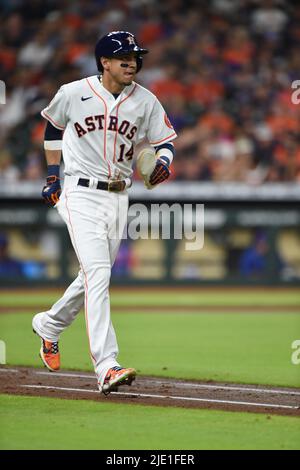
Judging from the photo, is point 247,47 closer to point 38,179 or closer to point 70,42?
point 70,42

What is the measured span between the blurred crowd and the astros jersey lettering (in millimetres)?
10862

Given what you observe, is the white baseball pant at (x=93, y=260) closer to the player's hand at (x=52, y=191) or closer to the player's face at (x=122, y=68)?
the player's hand at (x=52, y=191)

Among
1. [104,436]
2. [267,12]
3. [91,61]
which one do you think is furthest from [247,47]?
[104,436]

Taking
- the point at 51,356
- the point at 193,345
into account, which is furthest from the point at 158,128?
the point at 193,345

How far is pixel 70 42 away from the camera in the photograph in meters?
18.8

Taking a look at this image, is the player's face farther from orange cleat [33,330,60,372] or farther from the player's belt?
orange cleat [33,330,60,372]

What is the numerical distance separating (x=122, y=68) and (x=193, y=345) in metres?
3.95

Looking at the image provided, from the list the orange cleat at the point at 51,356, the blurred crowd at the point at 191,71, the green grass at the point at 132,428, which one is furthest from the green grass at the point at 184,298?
the green grass at the point at 132,428

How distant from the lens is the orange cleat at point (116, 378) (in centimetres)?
576

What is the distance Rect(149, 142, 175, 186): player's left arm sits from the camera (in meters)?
6.48

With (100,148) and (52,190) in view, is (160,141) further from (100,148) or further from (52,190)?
(52,190)

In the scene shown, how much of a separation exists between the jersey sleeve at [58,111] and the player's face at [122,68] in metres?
0.35
